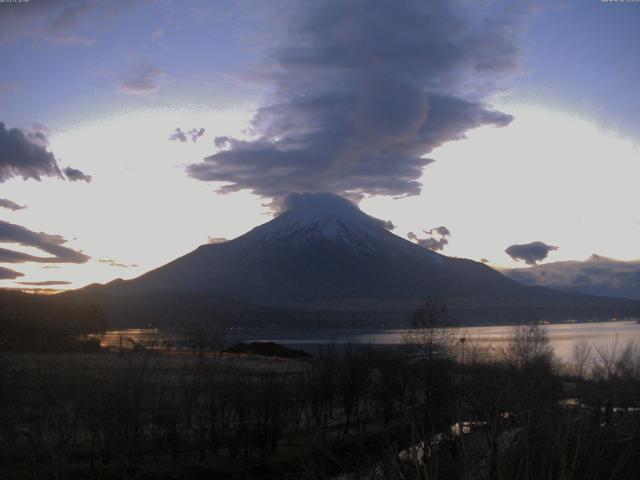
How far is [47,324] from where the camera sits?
213ft

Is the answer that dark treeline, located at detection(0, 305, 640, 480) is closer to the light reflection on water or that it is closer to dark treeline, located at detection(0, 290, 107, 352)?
the light reflection on water

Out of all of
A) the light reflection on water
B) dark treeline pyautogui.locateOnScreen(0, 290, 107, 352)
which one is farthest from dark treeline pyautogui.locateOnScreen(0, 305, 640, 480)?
dark treeline pyautogui.locateOnScreen(0, 290, 107, 352)

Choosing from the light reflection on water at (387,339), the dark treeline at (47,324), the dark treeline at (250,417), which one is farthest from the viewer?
the light reflection on water at (387,339)

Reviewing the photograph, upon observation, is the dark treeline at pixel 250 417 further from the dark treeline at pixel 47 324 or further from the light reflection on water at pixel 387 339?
the dark treeline at pixel 47 324

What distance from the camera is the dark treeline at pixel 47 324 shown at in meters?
53.7

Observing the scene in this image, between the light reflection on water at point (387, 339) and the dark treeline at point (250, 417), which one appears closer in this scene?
the dark treeline at point (250, 417)

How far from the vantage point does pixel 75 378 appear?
27359 mm

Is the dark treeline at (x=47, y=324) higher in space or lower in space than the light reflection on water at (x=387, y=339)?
higher

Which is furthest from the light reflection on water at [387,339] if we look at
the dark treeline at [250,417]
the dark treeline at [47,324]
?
the dark treeline at [250,417]

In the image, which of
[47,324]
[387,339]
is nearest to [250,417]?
[47,324]

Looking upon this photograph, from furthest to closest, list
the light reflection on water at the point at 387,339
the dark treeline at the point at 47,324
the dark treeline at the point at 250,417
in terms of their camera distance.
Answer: the light reflection on water at the point at 387,339 → the dark treeline at the point at 47,324 → the dark treeline at the point at 250,417

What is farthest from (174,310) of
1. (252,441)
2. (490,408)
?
(490,408)

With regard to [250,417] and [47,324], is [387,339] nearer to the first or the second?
[47,324]

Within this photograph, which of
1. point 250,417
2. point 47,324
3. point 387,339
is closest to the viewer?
point 250,417
